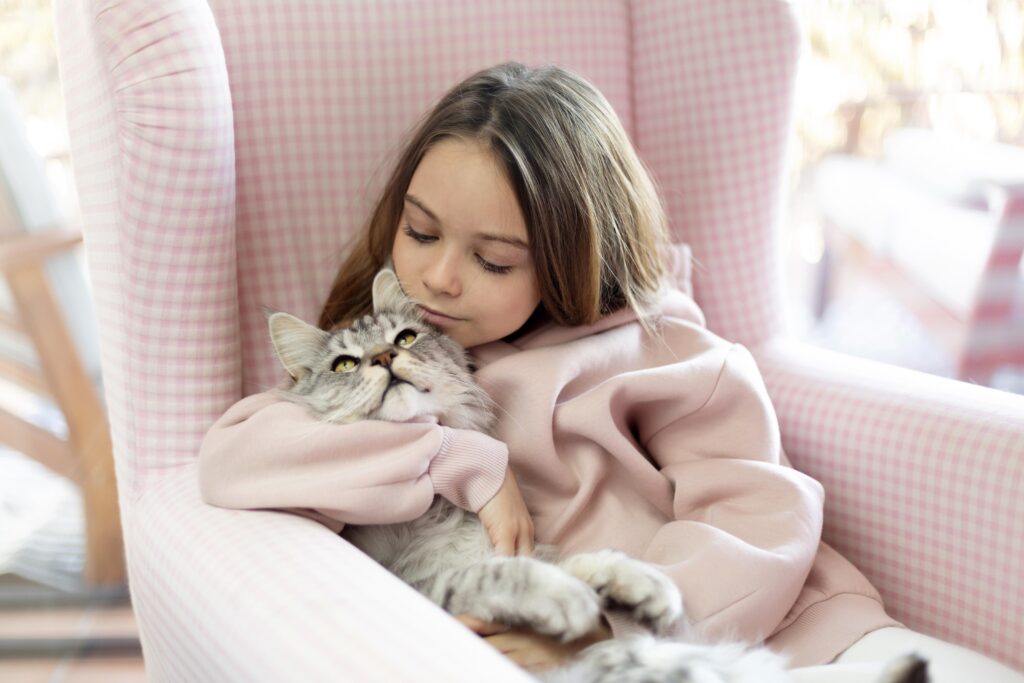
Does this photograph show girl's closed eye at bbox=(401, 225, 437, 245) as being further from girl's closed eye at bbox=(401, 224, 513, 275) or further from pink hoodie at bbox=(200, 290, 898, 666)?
pink hoodie at bbox=(200, 290, 898, 666)

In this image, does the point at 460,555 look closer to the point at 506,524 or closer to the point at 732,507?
the point at 506,524

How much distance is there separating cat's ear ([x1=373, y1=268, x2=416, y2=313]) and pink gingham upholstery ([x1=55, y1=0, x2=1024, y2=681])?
19 cm

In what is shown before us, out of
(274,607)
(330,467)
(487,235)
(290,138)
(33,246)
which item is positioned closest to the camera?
(274,607)

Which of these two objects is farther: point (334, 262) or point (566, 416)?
point (334, 262)

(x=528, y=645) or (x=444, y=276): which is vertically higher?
(x=444, y=276)

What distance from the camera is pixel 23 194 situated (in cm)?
162

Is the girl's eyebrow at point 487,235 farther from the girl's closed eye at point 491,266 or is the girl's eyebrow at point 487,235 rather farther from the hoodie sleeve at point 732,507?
the hoodie sleeve at point 732,507

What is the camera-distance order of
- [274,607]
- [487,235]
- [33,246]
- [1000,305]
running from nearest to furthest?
[274,607] < [487,235] < [33,246] < [1000,305]

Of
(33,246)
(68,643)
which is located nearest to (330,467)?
(33,246)

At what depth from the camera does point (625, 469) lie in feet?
3.60

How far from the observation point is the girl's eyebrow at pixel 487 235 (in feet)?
3.30

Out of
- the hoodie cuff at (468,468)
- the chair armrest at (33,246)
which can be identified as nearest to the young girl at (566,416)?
the hoodie cuff at (468,468)

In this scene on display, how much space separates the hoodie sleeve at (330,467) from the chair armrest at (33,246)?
2.79 feet

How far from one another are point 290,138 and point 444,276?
373 millimetres
